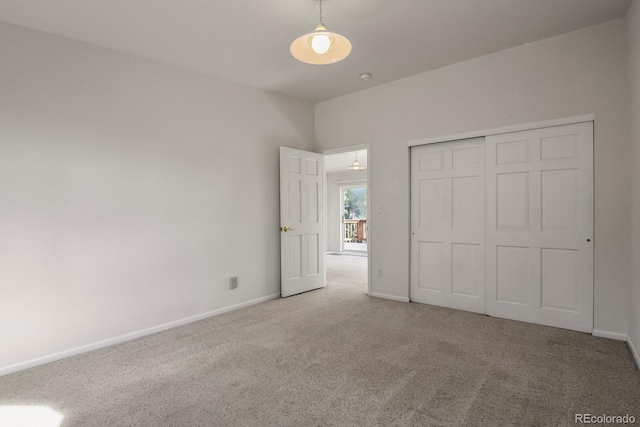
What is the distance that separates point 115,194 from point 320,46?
236 centimetres

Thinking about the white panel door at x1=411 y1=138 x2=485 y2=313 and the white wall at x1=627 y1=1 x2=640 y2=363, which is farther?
the white panel door at x1=411 y1=138 x2=485 y2=313

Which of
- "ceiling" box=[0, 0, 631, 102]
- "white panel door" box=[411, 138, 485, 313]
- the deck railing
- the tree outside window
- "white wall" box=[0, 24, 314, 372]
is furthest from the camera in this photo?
the tree outside window

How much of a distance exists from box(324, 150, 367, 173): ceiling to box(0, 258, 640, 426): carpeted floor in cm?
521

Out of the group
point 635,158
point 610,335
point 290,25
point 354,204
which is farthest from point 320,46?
point 354,204

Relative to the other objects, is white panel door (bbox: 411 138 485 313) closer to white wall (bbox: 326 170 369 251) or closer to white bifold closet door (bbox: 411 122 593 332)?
white bifold closet door (bbox: 411 122 593 332)

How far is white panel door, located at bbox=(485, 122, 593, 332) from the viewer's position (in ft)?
10.4

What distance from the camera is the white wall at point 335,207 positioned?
10.2m

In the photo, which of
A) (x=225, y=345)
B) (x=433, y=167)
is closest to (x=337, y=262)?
(x=433, y=167)

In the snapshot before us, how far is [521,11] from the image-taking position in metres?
2.79

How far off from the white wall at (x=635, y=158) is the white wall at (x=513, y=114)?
0.20m

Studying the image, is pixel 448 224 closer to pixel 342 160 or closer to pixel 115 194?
pixel 115 194

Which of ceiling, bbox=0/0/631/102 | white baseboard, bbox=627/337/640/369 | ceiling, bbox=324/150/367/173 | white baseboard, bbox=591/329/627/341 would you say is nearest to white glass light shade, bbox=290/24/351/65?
ceiling, bbox=0/0/631/102

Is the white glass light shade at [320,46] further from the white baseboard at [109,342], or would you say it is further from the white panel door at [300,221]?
the white baseboard at [109,342]

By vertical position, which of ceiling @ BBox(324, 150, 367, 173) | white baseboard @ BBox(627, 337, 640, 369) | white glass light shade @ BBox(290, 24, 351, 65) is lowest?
white baseboard @ BBox(627, 337, 640, 369)
